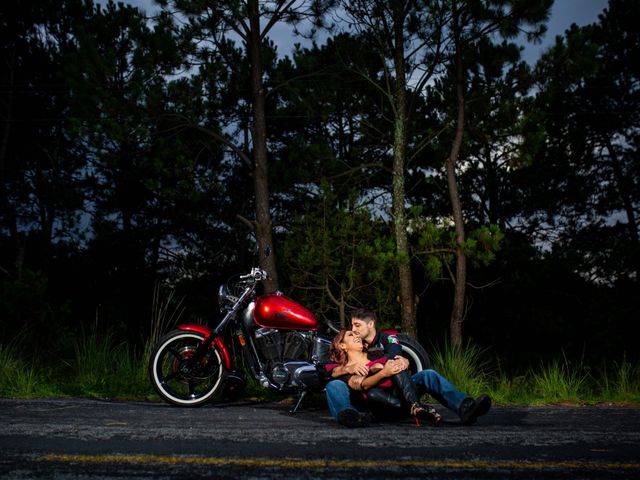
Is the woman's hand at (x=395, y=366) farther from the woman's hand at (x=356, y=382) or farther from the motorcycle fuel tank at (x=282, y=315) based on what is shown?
the motorcycle fuel tank at (x=282, y=315)

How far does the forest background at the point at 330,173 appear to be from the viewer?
1170 centimetres

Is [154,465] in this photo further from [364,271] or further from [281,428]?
[364,271]

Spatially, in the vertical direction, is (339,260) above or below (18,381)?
above

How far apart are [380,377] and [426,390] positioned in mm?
438

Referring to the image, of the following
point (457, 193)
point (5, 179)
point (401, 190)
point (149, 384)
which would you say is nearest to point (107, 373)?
point (149, 384)

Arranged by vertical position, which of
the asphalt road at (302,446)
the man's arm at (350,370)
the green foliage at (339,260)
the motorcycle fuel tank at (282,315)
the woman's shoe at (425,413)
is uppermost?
the green foliage at (339,260)

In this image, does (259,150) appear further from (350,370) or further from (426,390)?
(426,390)

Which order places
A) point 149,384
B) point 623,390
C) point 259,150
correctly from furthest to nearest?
point 259,150
point 149,384
point 623,390

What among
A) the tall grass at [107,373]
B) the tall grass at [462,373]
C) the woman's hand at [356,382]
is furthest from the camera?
the tall grass at [107,373]

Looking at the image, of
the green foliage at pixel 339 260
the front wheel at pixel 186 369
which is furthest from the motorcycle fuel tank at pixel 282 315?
the green foliage at pixel 339 260

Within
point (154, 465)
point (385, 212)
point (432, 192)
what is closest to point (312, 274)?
point (385, 212)

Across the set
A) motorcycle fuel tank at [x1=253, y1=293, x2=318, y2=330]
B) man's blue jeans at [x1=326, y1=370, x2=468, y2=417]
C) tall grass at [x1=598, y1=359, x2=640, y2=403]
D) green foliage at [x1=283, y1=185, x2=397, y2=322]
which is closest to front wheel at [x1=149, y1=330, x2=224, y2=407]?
motorcycle fuel tank at [x1=253, y1=293, x2=318, y2=330]

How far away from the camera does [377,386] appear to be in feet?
17.6

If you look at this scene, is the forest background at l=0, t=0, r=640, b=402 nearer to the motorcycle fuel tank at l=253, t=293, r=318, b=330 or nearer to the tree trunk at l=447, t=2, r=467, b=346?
the tree trunk at l=447, t=2, r=467, b=346
